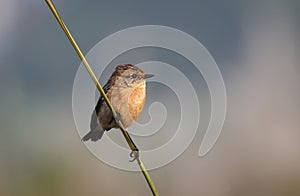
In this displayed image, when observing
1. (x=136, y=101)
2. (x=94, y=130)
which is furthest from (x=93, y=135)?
(x=136, y=101)

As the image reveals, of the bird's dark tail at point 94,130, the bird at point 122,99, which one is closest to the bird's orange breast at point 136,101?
the bird at point 122,99

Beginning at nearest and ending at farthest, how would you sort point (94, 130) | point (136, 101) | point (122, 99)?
point (136, 101), point (122, 99), point (94, 130)

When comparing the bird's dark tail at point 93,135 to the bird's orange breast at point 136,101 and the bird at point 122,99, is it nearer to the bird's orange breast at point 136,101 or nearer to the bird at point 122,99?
the bird at point 122,99

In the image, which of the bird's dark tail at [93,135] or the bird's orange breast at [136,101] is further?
the bird's dark tail at [93,135]

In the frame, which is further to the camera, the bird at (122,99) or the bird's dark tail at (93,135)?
the bird's dark tail at (93,135)

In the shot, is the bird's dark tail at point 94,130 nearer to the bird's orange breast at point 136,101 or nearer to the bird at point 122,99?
the bird at point 122,99

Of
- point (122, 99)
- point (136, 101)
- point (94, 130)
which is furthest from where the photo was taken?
point (94, 130)

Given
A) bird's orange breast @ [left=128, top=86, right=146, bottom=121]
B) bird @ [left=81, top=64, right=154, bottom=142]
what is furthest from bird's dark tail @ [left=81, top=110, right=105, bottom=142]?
bird's orange breast @ [left=128, top=86, right=146, bottom=121]

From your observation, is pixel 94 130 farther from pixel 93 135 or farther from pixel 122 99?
pixel 122 99
